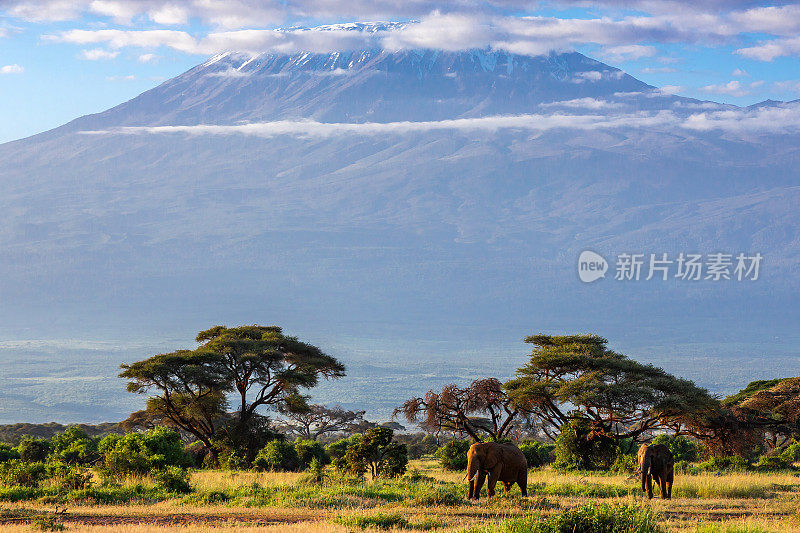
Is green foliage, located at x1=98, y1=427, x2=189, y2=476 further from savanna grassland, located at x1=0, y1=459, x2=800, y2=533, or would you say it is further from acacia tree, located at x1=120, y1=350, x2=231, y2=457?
acacia tree, located at x1=120, y1=350, x2=231, y2=457

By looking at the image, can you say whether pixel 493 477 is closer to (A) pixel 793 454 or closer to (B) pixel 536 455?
(B) pixel 536 455

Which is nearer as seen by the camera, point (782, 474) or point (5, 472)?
point (5, 472)

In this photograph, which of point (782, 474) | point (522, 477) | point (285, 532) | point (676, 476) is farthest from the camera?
point (782, 474)

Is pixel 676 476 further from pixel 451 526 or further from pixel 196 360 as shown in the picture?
pixel 196 360

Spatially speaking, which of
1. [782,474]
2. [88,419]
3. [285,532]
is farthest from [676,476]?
[88,419]

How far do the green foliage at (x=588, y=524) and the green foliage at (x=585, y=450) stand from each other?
58.8 ft

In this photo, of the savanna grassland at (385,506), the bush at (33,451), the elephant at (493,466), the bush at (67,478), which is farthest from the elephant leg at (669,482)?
the bush at (33,451)

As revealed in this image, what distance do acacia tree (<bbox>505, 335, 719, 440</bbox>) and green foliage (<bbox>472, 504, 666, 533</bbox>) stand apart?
16.8 meters

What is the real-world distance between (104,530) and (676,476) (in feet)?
59.4

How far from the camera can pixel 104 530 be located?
61.1 feet

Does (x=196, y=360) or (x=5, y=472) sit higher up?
(x=196, y=360)

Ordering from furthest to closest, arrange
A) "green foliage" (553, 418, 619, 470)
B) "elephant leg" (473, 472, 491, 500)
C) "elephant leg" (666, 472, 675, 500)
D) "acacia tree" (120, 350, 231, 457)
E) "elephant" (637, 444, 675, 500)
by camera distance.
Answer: "acacia tree" (120, 350, 231, 457)
"green foliage" (553, 418, 619, 470)
"elephant leg" (666, 472, 675, 500)
"elephant" (637, 444, 675, 500)
"elephant leg" (473, 472, 491, 500)

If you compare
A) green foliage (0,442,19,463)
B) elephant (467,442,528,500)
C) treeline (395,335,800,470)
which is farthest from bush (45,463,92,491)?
treeline (395,335,800,470)

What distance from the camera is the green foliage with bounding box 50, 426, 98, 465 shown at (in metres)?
36.1
